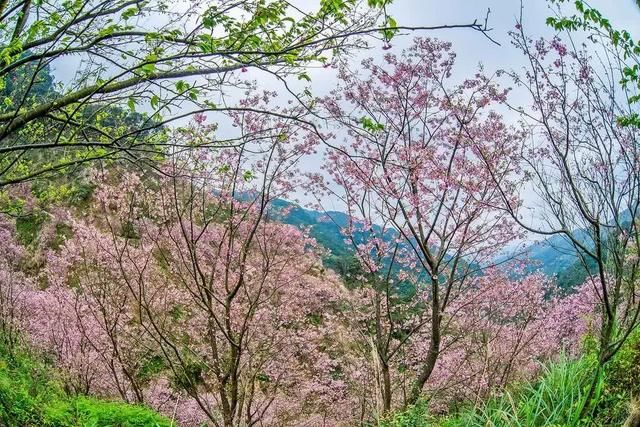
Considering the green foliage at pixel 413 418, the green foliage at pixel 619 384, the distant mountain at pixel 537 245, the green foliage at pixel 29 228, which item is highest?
the green foliage at pixel 29 228

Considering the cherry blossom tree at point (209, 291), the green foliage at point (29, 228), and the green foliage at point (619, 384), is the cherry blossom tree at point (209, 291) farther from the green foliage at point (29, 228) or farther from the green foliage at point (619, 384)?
the green foliage at point (29, 228)

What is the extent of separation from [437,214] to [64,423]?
5256 mm

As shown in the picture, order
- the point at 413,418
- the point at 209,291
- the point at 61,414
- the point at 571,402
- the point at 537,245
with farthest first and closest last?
the point at 537,245, the point at 209,291, the point at 413,418, the point at 61,414, the point at 571,402

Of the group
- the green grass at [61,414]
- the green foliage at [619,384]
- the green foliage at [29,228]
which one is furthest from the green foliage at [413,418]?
the green foliage at [29,228]

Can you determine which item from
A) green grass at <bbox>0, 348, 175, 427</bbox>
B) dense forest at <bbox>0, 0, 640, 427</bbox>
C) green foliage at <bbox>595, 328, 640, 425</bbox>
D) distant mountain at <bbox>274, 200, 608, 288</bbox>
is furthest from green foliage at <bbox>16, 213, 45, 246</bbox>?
green foliage at <bbox>595, 328, 640, 425</bbox>

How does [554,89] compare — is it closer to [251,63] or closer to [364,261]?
[251,63]

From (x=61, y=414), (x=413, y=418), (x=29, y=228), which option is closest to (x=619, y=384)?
(x=413, y=418)

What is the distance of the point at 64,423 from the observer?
462 cm

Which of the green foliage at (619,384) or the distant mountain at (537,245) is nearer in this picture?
the green foliage at (619,384)

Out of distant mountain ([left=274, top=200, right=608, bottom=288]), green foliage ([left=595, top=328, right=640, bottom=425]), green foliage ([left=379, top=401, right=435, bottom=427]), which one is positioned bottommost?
green foliage ([left=379, top=401, right=435, bottom=427])

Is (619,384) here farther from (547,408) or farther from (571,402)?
(547,408)

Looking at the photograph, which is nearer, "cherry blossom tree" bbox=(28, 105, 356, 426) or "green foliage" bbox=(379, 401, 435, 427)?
"green foliage" bbox=(379, 401, 435, 427)

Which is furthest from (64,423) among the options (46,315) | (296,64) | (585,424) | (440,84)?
(46,315)

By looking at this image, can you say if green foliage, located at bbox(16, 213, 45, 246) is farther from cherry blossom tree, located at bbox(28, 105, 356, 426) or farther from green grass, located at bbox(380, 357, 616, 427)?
green grass, located at bbox(380, 357, 616, 427)
